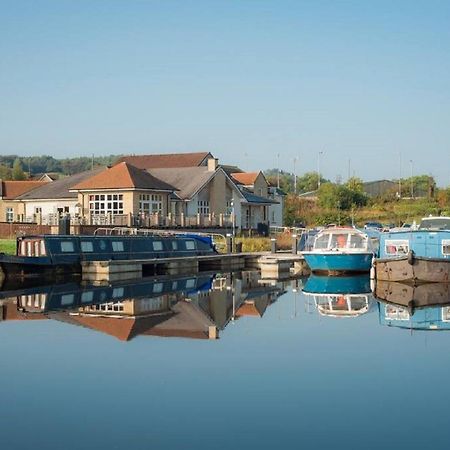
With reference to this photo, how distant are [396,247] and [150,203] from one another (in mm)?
23067

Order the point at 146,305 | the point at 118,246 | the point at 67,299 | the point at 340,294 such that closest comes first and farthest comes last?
1. the point at 146,305
2. the point at 67,299
3. the point at 340,294
4. the point at 118,246

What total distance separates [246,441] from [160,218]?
4122cm

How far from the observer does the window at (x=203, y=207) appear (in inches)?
2331

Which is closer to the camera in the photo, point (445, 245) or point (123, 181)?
point (445, 245)

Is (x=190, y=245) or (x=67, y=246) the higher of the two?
(x=67, y=246)

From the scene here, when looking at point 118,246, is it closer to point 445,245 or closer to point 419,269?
point 419,269

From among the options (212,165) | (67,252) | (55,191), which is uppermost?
(212,165)

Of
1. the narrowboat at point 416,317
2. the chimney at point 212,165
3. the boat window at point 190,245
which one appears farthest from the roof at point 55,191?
the narrowboat at point 416,317

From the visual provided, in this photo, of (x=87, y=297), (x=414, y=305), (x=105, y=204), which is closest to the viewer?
(x=414, y=305)

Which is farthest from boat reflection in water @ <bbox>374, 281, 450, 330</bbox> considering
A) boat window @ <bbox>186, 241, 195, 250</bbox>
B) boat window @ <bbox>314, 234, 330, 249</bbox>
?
boat window @ <bbox>186, 241, 195, 250</bbox>

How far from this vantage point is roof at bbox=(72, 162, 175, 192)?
51.9 meters

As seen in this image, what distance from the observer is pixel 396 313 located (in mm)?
24531

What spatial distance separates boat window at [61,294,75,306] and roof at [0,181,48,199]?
3139 cm

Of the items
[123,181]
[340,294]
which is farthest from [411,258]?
[123,181]
